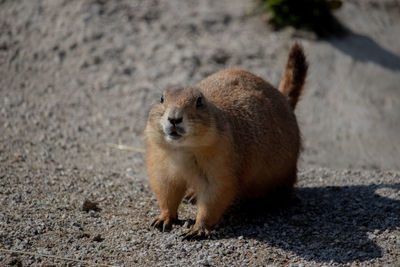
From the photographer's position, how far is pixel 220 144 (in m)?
4.70

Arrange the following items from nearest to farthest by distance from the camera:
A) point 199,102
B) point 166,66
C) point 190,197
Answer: point 199,102 → point 190,197 → point 166,66

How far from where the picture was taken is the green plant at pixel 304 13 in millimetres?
10180

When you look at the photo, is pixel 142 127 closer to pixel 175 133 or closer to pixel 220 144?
pixel 220 144

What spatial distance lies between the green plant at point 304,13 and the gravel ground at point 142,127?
28 centimetres

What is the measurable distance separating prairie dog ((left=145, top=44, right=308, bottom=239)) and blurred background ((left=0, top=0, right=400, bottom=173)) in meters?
1.83

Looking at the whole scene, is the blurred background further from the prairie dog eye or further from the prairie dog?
the prairie dog eye

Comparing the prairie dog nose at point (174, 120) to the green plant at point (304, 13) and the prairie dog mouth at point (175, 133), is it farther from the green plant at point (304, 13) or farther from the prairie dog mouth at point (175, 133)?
the green plant at point (304, 13)

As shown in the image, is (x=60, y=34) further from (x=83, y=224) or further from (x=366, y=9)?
(x=366, y=9)

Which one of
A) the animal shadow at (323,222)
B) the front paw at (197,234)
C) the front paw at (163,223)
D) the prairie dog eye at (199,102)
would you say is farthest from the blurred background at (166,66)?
the prairie dog eye at (199,102)

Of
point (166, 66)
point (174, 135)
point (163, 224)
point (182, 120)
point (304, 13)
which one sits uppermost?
point (304, 13)

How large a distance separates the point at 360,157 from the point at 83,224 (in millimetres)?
5115

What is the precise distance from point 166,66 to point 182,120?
499 centimetres

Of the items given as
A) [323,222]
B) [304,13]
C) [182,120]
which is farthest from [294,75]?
[304,13]

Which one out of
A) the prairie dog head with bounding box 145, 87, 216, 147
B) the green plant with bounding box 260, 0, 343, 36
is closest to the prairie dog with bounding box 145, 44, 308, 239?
the prairie dog head with bounding box 145, 87, 216, 147
